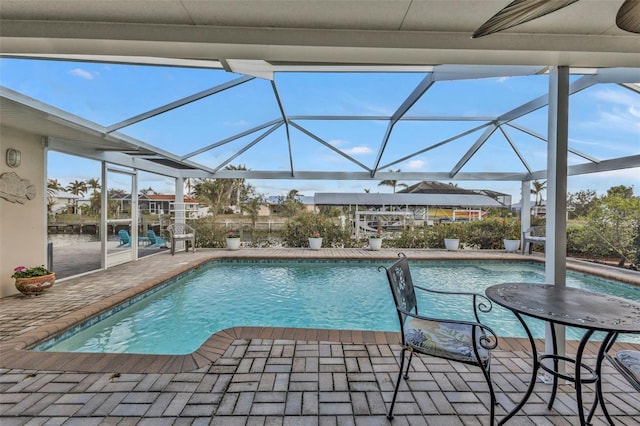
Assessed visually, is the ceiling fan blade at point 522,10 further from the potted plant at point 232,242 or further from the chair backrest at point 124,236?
the potted plant at point 232,242

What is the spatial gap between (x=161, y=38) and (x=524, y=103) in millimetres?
6335

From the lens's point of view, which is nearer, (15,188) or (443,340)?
(443,340)

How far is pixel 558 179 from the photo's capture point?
249 centimetres

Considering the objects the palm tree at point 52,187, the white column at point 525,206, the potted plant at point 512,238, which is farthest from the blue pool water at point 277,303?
the palm tree at point 52,187

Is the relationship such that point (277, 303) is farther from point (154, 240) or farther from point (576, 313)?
point (154, 240)

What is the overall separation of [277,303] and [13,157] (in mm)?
4650

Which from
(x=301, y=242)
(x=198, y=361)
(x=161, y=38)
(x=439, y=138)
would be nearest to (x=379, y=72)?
(x=161, y=38)

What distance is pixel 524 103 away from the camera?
18.8 feet

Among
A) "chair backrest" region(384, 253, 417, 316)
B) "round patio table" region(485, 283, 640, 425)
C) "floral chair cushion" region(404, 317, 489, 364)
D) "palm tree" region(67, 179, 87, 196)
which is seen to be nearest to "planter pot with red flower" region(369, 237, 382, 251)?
"chair backrest" region(384, 253, 417, 316)

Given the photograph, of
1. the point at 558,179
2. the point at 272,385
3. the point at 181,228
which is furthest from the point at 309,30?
the point at 181,228

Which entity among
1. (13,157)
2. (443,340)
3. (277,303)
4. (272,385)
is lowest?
(277,303)

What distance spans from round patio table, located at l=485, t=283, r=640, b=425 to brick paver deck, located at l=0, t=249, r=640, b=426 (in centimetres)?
38

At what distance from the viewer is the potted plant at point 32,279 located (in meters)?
4.27

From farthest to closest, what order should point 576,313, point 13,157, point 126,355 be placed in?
point 13,157, point 126,355, point 576,313
